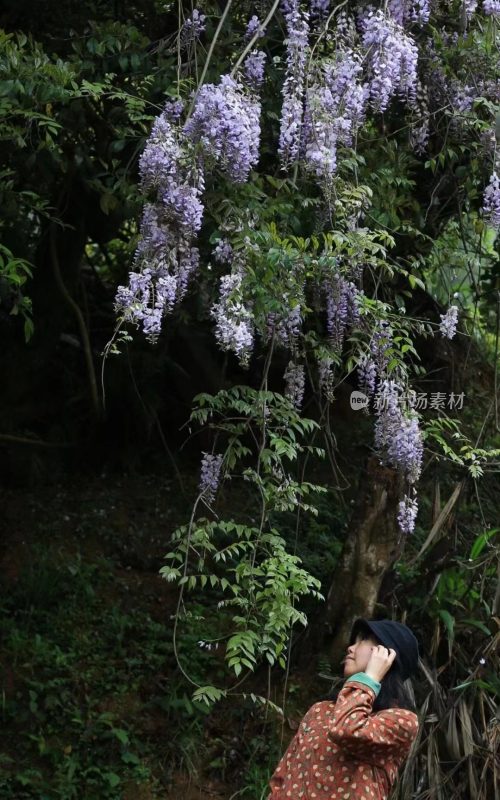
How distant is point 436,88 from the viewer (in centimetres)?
501

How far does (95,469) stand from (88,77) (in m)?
2.49

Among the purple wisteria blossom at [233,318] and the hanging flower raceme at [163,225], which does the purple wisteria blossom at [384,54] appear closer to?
the hanging flower raceme at [163,225]

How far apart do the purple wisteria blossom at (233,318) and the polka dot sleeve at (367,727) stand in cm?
139

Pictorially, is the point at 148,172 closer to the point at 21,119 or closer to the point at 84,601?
the point at 21,119

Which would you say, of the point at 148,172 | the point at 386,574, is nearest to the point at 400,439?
the point at 386,574

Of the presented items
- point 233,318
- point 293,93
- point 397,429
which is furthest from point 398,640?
point 293,93

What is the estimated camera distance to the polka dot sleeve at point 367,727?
2.74 meters

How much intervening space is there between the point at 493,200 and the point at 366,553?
161cm

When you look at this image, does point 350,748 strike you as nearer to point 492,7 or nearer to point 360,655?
point 360,655

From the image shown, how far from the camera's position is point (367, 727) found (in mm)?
2742

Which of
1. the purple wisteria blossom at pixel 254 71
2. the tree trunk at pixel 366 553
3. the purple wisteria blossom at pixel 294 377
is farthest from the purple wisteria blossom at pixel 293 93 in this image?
the tree trunk at pixel 366 553

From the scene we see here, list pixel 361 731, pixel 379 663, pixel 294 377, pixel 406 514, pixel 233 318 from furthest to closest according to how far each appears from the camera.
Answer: pixel 406 514, pixel 294 377, pixel 233 318, pixel 379 663, pixel 361 731

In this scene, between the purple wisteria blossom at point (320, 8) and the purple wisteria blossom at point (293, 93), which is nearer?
the purple wisteria blossom at point (293, 93)

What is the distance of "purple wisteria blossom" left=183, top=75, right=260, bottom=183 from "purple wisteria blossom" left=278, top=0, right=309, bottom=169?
166mm
